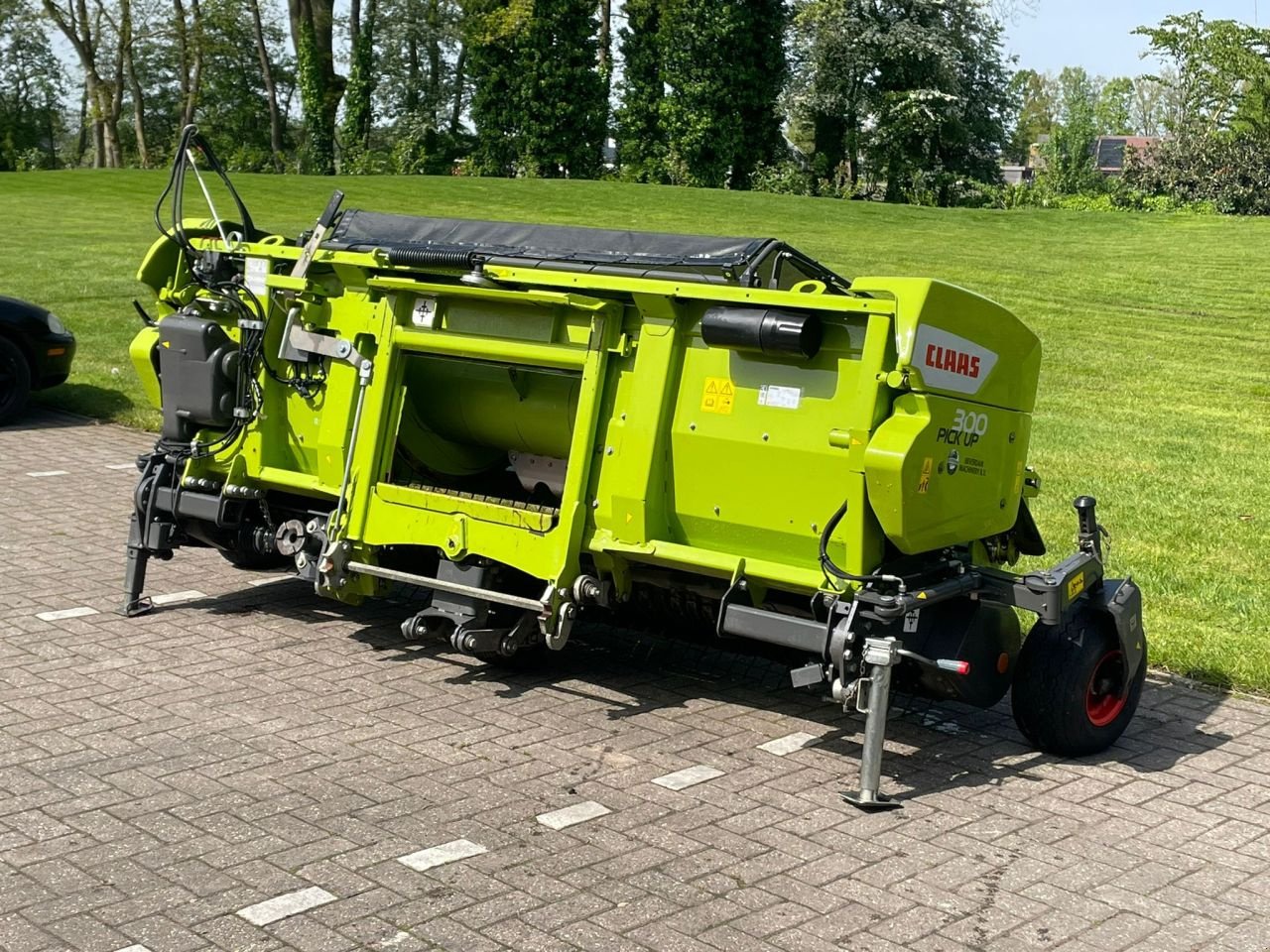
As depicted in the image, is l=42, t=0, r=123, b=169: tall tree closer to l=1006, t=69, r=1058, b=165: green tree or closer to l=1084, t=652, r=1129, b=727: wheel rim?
l=1084, t=652, r=1129, b=727: wheel rim

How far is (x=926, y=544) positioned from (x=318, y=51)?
44599 millimetres

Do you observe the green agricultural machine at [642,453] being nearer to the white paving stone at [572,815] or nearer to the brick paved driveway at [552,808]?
the brick paved driveway at [552,808]

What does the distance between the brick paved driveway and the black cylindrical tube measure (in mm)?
1513

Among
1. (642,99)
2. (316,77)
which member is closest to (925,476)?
(642,99)

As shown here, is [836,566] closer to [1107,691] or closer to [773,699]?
[773,699]

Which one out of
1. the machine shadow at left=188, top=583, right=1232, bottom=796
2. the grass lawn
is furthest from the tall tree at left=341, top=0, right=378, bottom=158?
the machine shadow at left=188, top=583, right=1232, bottom=796

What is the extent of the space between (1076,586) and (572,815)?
80.1 inches

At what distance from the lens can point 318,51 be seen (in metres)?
46.6

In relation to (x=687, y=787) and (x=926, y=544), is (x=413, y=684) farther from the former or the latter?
(x=926, y=544)

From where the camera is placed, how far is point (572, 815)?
4.97m

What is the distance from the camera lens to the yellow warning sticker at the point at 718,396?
560 centimetres

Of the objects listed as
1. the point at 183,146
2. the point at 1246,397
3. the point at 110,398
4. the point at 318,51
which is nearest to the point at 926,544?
the point at 183,146

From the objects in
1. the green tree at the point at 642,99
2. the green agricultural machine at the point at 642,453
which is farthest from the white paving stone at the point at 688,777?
the green tree at the point at 642,99

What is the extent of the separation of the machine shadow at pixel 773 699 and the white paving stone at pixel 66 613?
0.49 metres
